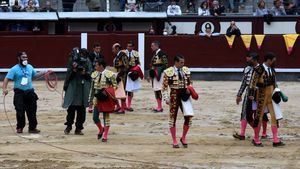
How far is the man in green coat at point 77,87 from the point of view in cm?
1284

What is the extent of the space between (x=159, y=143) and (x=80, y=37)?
46.4ft

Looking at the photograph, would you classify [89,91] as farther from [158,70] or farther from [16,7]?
[16,7]

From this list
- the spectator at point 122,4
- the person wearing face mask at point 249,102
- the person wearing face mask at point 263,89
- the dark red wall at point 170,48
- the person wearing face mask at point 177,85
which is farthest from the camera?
the spectator at point 122,4

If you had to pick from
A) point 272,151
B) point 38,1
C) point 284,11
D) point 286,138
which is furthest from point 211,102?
point 38,1

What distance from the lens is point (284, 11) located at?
2681 centimetres

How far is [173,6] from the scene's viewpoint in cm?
2694

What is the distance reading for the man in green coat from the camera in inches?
505

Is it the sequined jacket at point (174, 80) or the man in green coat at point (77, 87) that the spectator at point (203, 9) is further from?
the sequined jacket at point (174, 80)

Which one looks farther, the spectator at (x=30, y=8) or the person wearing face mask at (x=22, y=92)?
the spectator at (x=30, y=8)

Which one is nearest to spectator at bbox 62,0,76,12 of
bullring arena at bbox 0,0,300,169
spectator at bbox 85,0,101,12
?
bullring arena at bbox 0,0,300,169

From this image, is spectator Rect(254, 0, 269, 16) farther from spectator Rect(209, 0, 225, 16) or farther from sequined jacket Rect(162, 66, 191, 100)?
sequined jacket Rect(162, 66, 191, 100)

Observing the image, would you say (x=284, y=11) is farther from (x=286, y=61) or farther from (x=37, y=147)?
(x=37, y=147)

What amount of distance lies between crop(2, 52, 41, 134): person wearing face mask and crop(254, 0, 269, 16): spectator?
14788mm

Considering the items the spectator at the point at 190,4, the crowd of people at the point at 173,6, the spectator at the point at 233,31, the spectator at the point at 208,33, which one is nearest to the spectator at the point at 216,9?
the crowd of people at the point at 173,6
